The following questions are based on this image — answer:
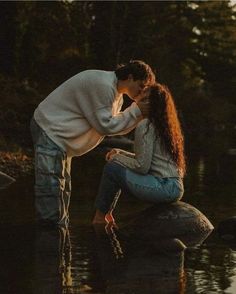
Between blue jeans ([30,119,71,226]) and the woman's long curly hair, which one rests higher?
the woman's long curly hair

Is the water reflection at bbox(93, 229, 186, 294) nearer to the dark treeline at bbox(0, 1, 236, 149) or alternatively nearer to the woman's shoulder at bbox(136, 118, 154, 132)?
the woman's shoulder at bbox(136, 118, 154, 132)

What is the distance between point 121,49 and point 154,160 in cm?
3535

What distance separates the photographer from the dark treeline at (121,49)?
30.5 m

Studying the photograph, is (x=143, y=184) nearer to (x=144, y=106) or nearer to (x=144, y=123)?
(x=144, y=123)

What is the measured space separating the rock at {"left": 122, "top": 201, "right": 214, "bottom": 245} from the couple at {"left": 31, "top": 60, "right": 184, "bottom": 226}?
157 mm

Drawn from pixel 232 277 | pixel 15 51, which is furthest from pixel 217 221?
Result: pixel 15 51

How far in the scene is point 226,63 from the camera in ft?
167

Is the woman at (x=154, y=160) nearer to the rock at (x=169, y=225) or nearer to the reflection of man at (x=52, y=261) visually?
the rock at (x=169, y=225)

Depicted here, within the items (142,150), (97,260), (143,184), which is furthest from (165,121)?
(97,260)

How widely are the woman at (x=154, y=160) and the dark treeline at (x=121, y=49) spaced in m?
15.6

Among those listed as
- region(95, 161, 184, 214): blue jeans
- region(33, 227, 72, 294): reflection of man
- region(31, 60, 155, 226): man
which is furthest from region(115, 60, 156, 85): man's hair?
region(33, 227, 72, 294): reflection of man

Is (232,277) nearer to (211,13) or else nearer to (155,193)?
(155,193)

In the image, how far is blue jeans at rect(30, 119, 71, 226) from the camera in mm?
7301

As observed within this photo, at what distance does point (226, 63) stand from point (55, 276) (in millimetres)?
46457
